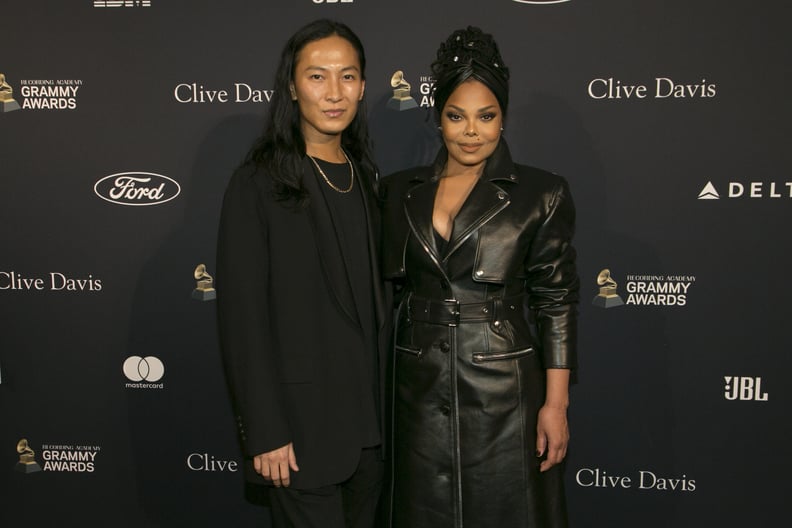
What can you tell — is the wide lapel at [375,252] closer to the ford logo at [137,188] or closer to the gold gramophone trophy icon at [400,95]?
the gold gramophone trophy icon at [400,95]

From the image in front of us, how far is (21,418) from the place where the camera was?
121 inches

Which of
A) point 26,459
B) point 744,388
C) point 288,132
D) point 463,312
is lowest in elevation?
point 26,459

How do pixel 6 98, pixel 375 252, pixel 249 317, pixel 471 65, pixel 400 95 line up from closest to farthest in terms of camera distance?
pixel 249 317
pixel 471 65
pixel 375 252
pixel 400 95
pixel 6 98

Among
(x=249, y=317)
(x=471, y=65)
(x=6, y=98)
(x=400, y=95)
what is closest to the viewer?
(x=249, y=317)

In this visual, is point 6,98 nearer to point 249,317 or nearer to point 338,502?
point 249,317

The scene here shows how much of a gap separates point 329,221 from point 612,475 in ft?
5.89

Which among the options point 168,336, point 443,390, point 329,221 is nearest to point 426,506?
point 443,390

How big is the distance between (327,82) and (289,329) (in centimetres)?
73

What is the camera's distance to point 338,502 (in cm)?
209

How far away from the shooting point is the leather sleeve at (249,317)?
1871 millimetres

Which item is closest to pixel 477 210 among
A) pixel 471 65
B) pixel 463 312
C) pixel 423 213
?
pixel 423 213

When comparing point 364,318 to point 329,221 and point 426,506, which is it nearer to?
point 329,221

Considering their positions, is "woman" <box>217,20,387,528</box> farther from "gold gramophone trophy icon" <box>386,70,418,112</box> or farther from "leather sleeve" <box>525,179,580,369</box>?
"gold gramophone trophy icon" <box>386,70,418,112</box>

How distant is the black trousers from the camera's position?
203 centimetres
